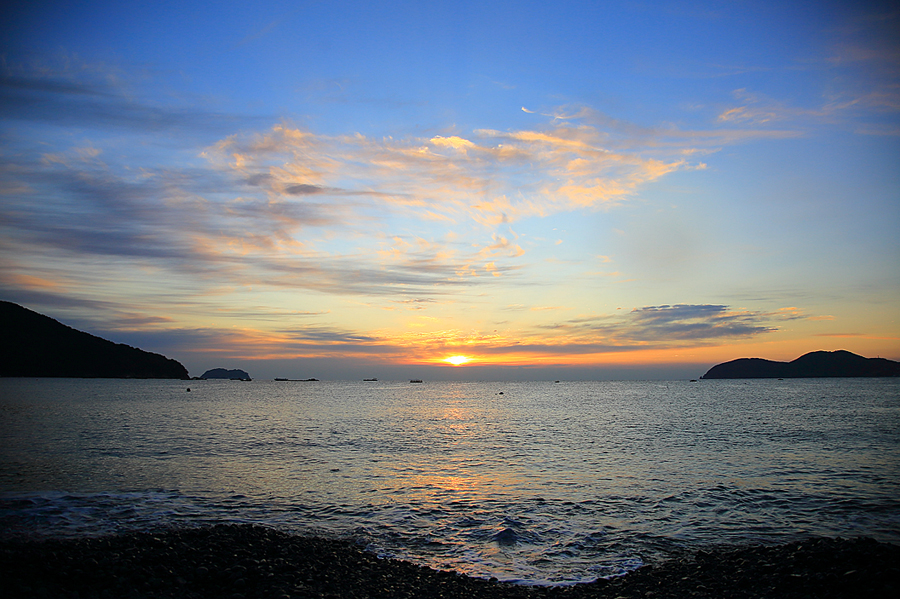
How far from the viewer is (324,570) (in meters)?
13.1

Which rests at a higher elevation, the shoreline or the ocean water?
the shoreline

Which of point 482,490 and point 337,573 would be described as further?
point 482,490

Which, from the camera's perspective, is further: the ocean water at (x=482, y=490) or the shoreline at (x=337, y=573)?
the ocean water at (x=482, y=490)

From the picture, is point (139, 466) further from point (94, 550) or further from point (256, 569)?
point (256, 569)

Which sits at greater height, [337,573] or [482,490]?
[337,573]

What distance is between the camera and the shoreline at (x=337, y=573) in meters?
11.2

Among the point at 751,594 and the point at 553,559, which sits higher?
the point at 751,594

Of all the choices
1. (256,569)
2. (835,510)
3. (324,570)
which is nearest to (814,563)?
(835,510)

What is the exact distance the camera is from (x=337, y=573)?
12.9 metres

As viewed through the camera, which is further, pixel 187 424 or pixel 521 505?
pixel 187 424

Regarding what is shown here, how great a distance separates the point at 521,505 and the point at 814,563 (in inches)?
441

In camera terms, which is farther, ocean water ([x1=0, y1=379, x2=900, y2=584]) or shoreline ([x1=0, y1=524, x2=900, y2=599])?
ocean water ([x1=0, y1=379, x2=900, y2=584])

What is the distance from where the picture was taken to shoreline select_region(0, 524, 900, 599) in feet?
36.7

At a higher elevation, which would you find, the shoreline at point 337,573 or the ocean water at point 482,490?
the shoreline at point 337,573
